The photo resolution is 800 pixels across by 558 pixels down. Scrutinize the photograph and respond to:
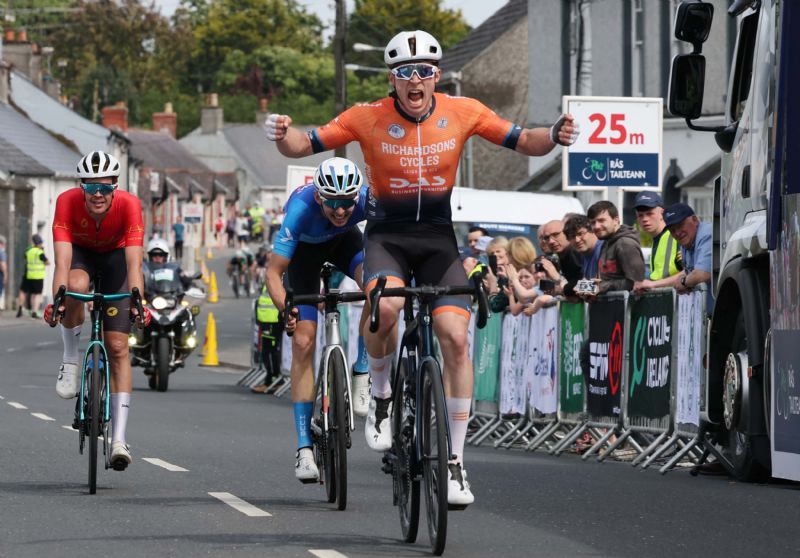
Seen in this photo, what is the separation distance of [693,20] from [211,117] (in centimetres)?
12875

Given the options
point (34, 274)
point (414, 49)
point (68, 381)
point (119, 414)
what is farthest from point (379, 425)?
point (34, 274)

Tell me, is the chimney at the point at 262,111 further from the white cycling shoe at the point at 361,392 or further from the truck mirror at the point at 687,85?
the white cycling shoe at the point at 361,392

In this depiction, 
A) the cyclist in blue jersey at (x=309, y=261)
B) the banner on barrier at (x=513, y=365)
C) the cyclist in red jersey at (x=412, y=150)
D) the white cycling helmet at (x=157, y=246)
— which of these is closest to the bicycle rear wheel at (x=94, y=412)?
the cyclist in blue jersey at (x=309, y=261)

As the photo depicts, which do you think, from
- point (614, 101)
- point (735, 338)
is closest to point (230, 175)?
point (614, 101)

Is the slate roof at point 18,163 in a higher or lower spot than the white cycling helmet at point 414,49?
higher

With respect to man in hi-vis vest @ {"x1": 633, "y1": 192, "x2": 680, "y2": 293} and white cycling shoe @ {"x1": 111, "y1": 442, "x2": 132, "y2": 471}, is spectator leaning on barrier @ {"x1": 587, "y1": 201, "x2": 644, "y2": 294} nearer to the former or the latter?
man in hi-vis vest @ {"x1": 633, "y1": 192, "x2": 680, "y2": 293}

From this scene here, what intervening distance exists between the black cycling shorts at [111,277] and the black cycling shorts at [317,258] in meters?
1.32

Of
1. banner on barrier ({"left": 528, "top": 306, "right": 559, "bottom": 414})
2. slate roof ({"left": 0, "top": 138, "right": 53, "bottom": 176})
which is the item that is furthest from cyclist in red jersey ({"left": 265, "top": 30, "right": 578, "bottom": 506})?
slate roof ({"left": 0, "top": 138, "right": 53, "bottom": 176})

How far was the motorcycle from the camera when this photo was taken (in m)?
25.1

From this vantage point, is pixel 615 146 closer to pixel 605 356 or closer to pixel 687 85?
pixel 605 356

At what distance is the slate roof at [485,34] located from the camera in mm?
55938

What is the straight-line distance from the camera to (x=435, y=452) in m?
8.28

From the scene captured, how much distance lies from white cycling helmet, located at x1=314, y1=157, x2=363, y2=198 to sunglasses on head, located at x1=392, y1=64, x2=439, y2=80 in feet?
3.21

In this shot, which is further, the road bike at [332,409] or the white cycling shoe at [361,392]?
the white cycling shoe at [361,392]
